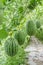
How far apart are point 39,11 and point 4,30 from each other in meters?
3.41

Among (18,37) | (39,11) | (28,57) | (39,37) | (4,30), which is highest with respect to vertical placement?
(39,37)

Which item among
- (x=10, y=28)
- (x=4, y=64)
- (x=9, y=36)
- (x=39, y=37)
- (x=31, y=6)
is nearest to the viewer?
(x=9, y=36)

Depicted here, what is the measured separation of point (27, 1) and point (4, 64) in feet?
6.74

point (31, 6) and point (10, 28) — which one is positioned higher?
point (31, 6)

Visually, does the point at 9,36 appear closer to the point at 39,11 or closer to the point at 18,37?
the point at 18,37

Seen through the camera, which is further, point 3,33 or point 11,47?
point 11,47

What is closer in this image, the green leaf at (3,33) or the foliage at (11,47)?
the green leaf at (3,33)

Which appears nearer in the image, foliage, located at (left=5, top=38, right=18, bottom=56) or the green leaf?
the green leaf

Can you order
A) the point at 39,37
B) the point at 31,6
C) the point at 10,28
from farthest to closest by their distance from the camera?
1. the point at 39,37
2. the point at 31,6
3. the point at 10,28

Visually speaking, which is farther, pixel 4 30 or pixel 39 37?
pixel 39 37

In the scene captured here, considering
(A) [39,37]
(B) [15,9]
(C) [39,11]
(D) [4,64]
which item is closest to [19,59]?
(D) [4,64]

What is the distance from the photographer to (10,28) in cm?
252

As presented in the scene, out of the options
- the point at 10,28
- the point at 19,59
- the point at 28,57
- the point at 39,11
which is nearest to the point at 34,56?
the point at 28,57

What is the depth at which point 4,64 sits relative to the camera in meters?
4.76
